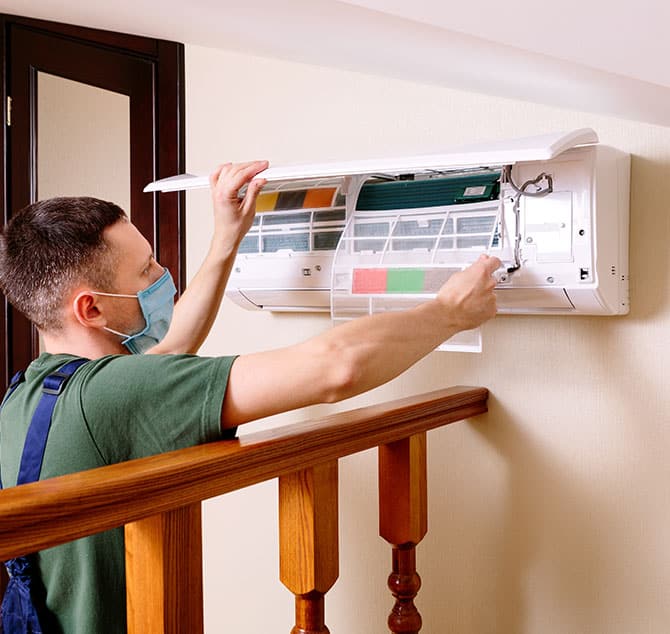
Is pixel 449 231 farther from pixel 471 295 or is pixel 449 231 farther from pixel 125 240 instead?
pixel 125 240

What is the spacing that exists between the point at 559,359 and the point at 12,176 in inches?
59.9

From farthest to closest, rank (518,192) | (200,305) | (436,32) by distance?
(200,305)
(518,192)
(436,32)

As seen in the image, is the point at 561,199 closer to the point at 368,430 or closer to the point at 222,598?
the point at 368,430

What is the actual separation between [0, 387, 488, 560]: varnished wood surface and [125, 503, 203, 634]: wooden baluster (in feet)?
0.12

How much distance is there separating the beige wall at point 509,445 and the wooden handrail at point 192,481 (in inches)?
7.7

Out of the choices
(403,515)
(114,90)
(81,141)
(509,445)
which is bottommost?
(403,515)

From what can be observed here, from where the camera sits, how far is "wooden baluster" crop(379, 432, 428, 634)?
1505 mm

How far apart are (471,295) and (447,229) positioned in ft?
0.73

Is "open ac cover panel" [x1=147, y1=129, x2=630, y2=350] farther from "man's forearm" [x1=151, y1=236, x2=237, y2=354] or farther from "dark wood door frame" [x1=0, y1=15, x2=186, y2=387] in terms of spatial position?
"dark wood door frame" [x1=0, y1=15, x2=186, y2=387]

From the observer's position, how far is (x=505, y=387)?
159cm

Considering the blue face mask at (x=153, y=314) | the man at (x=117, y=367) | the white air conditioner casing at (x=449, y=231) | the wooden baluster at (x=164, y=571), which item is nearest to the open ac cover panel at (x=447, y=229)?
the white air conditioner casing at (x=449, y=231)

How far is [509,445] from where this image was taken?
159 cm

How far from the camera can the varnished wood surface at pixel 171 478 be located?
792 millimetres

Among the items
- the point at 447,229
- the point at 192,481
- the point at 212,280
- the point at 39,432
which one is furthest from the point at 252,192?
the point at 192,481
